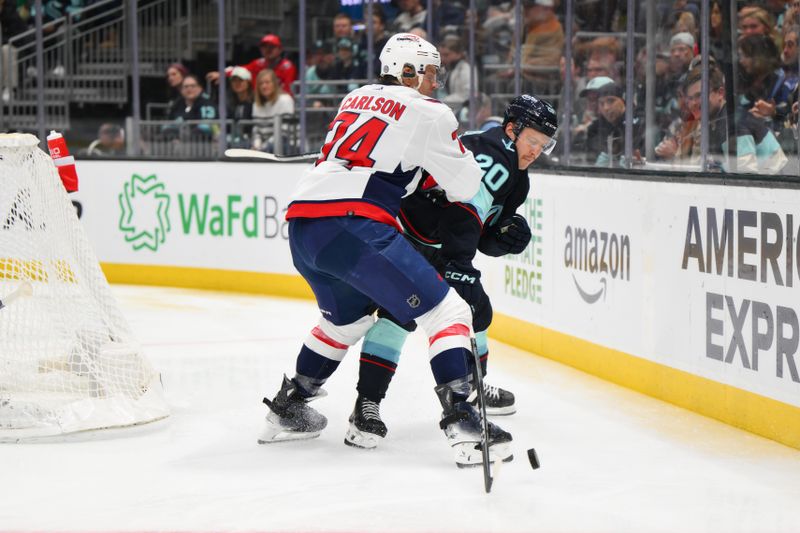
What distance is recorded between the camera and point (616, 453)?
358 cm

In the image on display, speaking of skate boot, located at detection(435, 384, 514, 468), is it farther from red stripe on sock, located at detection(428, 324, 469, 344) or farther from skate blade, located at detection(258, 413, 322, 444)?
skate blade, located at detection(258, 413, 322, 444)

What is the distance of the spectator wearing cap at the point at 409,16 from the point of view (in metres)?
7.59

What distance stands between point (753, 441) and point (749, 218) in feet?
2.29

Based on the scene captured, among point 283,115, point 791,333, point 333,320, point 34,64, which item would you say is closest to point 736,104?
point 791,333

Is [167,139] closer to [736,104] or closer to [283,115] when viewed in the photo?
[283,115]

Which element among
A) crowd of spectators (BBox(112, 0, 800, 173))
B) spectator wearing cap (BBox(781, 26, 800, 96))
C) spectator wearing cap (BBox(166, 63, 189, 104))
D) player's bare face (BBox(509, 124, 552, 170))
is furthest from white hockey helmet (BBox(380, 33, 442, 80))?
spectator wearing cap (BBox(166, 63, 189, 104))

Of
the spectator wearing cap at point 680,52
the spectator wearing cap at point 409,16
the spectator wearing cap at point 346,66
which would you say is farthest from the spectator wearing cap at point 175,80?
the spectator wearing cap at point 680,52

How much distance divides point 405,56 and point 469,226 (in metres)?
0.54

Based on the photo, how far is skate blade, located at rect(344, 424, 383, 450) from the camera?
359 cm

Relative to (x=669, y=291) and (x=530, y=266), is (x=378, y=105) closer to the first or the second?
(x=669, y=291)

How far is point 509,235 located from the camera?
3760 mm

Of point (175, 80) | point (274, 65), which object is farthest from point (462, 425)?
point (175, 80)

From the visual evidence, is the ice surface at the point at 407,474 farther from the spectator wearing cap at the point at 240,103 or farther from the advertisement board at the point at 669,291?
the spectator wearing cap at the point at 240,103

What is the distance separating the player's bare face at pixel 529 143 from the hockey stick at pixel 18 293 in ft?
5.34
